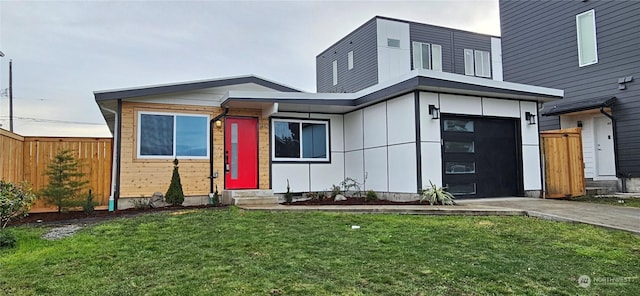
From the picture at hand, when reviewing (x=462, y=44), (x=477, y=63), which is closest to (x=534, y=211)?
(x=462, y=44)

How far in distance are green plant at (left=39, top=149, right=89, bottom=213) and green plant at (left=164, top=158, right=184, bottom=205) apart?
1666 mm

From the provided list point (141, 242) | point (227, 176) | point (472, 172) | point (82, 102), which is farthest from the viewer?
point (82, 102)

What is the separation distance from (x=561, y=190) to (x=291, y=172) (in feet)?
21.9

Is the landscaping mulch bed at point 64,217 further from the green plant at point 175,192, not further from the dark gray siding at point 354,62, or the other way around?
the dark gray siding at point 354,62

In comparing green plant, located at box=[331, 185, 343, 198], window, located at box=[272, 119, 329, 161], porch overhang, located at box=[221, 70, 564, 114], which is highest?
porch overhang, located at box=[221, 70, 564, 114]

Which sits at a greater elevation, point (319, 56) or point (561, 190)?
point (319, 56)

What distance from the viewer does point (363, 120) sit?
10398 millimetres

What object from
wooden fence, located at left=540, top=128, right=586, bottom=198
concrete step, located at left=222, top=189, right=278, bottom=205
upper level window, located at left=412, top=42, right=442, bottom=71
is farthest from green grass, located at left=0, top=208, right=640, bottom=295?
upper level window, located at left=412, top=42, right=442, bottom=71

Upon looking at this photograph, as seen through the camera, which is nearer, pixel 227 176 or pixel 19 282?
pixel 19 282

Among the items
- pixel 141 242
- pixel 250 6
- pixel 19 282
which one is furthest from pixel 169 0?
pixel 19 282

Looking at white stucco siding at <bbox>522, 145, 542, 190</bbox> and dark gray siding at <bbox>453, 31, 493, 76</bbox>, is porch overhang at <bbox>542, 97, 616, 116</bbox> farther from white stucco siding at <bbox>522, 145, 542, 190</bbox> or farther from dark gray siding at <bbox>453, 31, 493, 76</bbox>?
dark gray siding at <bbox>453, 31, 493, 76</bbox>

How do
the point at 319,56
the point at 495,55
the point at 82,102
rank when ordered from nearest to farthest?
the point at 82,102
the point at 495,55
the point at 319,56

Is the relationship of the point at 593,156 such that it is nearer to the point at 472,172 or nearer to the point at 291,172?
the point at 472,172

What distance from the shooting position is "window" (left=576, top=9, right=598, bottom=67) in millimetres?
12664
